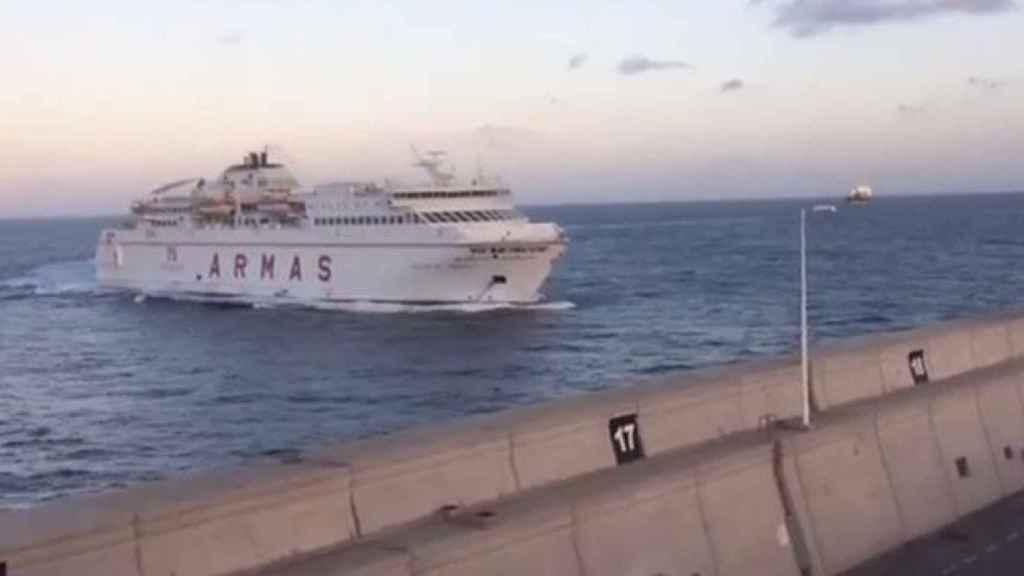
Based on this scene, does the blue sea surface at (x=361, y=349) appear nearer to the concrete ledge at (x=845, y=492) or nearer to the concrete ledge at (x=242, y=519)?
the concrete ledge at (x=845, y=492)

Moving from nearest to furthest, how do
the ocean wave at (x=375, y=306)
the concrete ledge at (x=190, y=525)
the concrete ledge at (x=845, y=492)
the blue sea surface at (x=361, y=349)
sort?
the concrete ledge at (x=190, y=525) → the concrete ledge at (x=845, y=492) → the blue sea surface at (x=361, y=349) → the ocean wave at (x=375, y=306)

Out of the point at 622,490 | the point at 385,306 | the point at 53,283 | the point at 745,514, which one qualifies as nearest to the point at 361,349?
the point at 385,306

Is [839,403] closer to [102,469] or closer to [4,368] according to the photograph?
[102,469]

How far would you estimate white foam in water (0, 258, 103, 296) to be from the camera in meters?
93.5

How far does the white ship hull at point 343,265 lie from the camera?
69.7 m

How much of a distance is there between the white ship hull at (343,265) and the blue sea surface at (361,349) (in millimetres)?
1476

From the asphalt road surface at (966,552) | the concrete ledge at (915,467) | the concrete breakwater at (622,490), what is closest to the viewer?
the concrete breakwater at (622,490)

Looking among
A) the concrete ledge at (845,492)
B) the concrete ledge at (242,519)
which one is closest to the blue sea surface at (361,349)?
the concrete ledge at (845,492)

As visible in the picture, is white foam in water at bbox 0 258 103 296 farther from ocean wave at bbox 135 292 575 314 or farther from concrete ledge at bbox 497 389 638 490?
concrete ledge at bbox 497 389 638 490

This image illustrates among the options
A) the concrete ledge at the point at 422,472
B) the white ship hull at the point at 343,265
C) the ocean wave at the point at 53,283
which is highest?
the ocean wave at the point at 53,283

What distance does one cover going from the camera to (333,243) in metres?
76.1

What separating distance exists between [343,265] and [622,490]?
64.8 m

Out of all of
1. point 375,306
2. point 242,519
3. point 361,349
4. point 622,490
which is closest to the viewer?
point 242,519

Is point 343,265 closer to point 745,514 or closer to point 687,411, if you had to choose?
point 687,411
